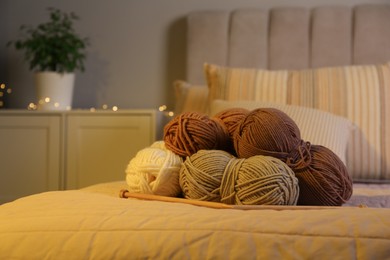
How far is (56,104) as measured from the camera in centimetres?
221

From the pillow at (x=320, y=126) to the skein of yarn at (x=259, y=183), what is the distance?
493 millimetres

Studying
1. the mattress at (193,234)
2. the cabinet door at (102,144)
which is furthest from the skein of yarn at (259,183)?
the cabinet door at (102,144)

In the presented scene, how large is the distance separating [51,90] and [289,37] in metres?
1.03

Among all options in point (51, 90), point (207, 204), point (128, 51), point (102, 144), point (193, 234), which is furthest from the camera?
point (128, 51)

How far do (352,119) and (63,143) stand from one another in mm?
1126

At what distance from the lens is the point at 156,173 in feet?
3.43

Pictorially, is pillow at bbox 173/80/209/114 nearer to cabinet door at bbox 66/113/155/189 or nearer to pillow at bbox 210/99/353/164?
cabinet door at bbox 66/113/155/189

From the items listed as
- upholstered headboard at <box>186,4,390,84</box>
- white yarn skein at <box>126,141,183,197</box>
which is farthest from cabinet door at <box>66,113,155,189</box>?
white yarn skein at <box>126,141,183,197</box>

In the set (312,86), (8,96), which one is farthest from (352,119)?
(8,96)

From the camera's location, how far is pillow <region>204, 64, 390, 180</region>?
160 cm

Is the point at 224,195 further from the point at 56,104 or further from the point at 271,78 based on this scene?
the point at 56,104

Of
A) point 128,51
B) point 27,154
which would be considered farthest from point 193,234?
point 128,51

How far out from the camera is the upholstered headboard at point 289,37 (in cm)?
201

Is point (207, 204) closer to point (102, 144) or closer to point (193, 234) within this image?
point (193, 234)
